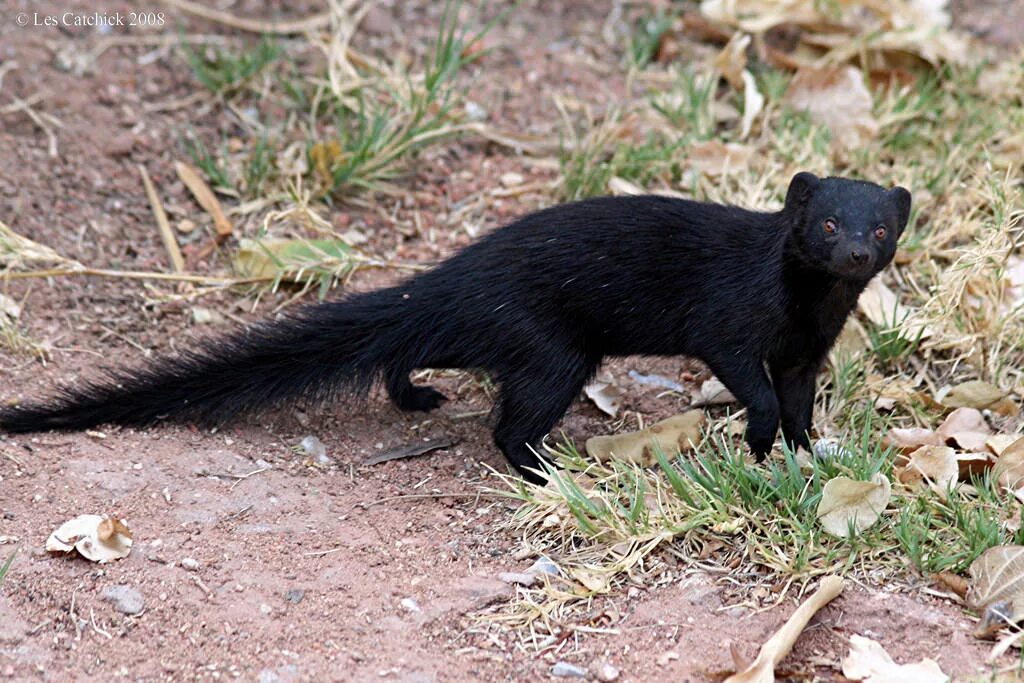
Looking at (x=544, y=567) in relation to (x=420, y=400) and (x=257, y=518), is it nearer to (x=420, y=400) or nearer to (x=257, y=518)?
(x=257, y=518)

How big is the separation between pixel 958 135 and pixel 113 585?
462 cm

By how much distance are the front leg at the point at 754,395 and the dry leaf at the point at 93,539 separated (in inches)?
86.0

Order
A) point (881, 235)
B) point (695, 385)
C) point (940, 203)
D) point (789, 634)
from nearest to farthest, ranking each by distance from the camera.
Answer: point (789, 634) → point (881, 235) → point (695, 385) → point (940, 203)

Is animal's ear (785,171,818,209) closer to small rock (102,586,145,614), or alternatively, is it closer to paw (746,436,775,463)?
paw (746,436,775,463)

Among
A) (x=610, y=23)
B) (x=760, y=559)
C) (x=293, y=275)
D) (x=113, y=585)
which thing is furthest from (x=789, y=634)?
(x=610, y=23)

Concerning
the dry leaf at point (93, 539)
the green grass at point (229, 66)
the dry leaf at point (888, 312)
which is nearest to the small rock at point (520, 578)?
the dry leaf at point (93, 539)

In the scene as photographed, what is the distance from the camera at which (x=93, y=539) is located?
3887mm

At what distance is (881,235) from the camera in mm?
4375

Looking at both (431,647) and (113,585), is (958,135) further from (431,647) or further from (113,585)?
(113,585)

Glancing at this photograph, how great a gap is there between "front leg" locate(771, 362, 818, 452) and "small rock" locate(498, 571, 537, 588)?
4.59 feet

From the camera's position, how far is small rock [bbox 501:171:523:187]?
632 cm

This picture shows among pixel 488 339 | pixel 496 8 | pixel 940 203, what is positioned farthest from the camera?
pixel 496 8

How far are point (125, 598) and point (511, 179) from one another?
3278 mm

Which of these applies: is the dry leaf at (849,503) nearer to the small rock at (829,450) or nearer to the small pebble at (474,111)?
the small rock at (829,450)
